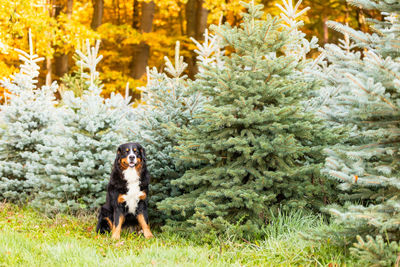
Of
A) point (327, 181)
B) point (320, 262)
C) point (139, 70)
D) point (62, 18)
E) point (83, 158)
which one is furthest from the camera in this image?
point (139, 70)

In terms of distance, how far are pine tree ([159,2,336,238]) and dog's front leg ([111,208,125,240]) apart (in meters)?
0.59

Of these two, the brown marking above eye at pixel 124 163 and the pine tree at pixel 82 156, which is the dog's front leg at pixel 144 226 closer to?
the brown marking above eye at pixel 124 163

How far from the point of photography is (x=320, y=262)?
4.05 metres

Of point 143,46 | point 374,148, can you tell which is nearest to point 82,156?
point 374,148

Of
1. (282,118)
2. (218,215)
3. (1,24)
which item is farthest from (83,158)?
(1,24)

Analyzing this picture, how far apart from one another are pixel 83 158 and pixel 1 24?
25.7 ft

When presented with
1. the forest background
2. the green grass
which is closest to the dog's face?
the green grass

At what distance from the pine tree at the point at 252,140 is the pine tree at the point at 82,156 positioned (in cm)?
152

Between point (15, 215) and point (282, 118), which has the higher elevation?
point (282, 118)

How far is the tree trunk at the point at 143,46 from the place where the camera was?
17.5 meters

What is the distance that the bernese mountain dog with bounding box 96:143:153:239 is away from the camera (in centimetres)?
546

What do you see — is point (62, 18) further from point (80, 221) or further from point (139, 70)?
point (80, 221)

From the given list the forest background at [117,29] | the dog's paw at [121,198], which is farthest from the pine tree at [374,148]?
the forest background at [117,29]

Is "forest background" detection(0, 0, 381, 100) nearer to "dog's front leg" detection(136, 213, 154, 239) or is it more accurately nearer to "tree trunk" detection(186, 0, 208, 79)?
"tree trunk" detection(186, 0, 208, 79)
